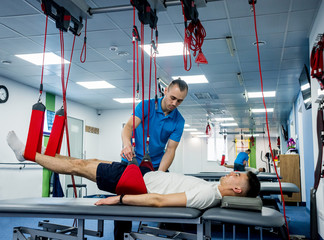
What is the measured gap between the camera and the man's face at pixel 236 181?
1.98 meters

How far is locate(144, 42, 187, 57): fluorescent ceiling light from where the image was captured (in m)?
4.21

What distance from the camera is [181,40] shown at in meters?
4.07

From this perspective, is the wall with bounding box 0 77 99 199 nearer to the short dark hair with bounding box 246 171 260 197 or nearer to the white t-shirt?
the white t-shirt

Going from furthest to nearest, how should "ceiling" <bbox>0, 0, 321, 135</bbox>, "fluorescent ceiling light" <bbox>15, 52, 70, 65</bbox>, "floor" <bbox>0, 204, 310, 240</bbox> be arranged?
"fluorescent ceiling light" <bbox>15, 52, 70, 65</bbox> → "floor" <bbox>0, 204, 310, 240</bbox> → "ceiling" <bbox>0, 0, 321, 135</bbox>

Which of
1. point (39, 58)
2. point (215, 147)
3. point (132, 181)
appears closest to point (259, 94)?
point (39, 58)

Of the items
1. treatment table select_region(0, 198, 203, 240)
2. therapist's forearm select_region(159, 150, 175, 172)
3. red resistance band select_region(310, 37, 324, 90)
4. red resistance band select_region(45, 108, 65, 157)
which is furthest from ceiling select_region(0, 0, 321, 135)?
treatment table select_region(0, 198, 203, 240)

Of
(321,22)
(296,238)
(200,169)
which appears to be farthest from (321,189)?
(200,169)

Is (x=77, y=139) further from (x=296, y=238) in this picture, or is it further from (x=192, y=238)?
(x=192, y=238)

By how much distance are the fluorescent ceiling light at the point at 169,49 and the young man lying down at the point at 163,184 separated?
241 cm

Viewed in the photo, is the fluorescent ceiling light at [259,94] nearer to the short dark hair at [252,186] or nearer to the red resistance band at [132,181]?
the short dark hair at [252,186]

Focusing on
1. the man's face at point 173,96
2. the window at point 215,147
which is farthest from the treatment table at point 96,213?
the window at point 215,147

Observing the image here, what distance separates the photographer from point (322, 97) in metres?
2.76

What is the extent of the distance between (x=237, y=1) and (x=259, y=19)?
0.54m

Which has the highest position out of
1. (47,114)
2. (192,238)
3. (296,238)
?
(47,114)
